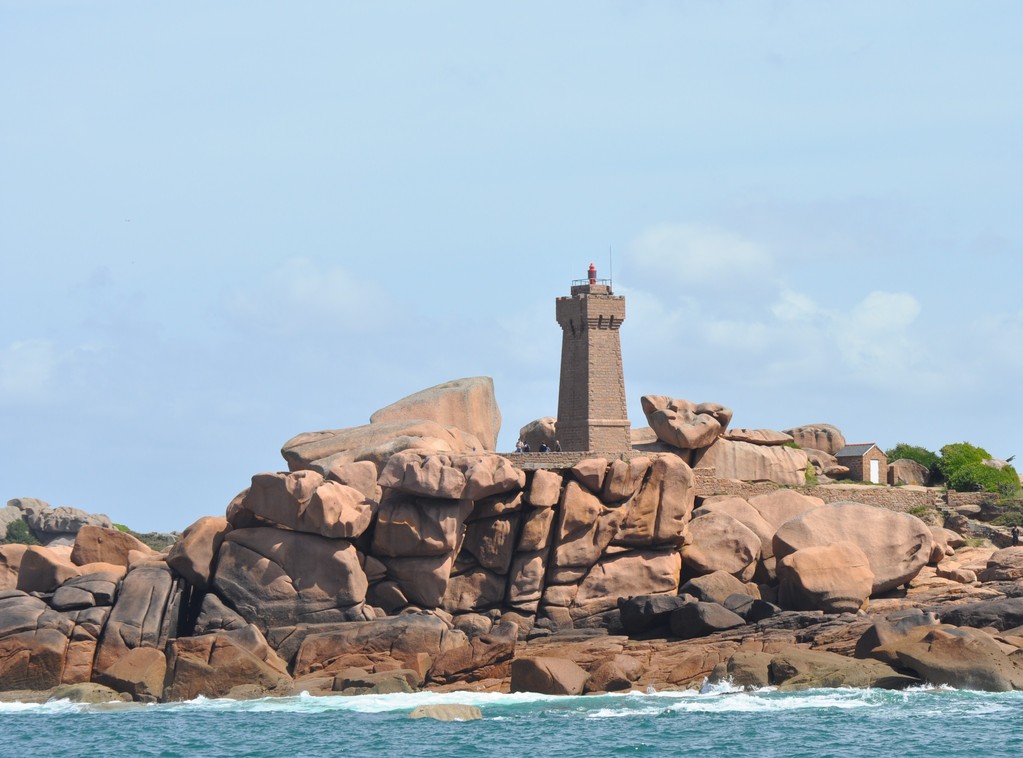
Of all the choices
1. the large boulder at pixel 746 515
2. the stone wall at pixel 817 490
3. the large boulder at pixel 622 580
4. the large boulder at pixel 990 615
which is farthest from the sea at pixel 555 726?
the stone wall at pixel 817 490

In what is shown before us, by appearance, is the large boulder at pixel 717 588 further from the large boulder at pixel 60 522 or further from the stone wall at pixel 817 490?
the large boulder at pixel 60 522

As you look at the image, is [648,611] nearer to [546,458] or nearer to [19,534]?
[546,458]

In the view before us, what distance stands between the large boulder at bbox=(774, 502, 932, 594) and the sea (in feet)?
26.1

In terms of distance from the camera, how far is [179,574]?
44719 millimetres

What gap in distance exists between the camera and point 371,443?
52.2m

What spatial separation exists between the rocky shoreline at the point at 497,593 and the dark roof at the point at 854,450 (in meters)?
16.9

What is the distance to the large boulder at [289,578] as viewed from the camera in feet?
143

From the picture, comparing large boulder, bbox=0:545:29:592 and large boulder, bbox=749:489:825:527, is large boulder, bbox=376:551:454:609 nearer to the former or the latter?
large boulder, bbox=749:489:825:527

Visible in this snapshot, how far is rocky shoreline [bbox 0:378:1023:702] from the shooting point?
41031 mm

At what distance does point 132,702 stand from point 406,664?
735 cm

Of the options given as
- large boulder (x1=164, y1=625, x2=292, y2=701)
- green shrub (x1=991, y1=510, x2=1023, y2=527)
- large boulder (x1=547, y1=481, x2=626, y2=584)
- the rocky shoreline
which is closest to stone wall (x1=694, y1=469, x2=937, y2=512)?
green shrub (x1=991, y1=510, x2=1023, y2=527)

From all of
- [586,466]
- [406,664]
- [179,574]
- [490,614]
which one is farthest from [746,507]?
[179,574]

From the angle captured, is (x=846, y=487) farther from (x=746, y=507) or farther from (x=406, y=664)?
(x=406, y=664)

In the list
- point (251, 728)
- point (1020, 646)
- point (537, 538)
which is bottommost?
point (251, 728)
